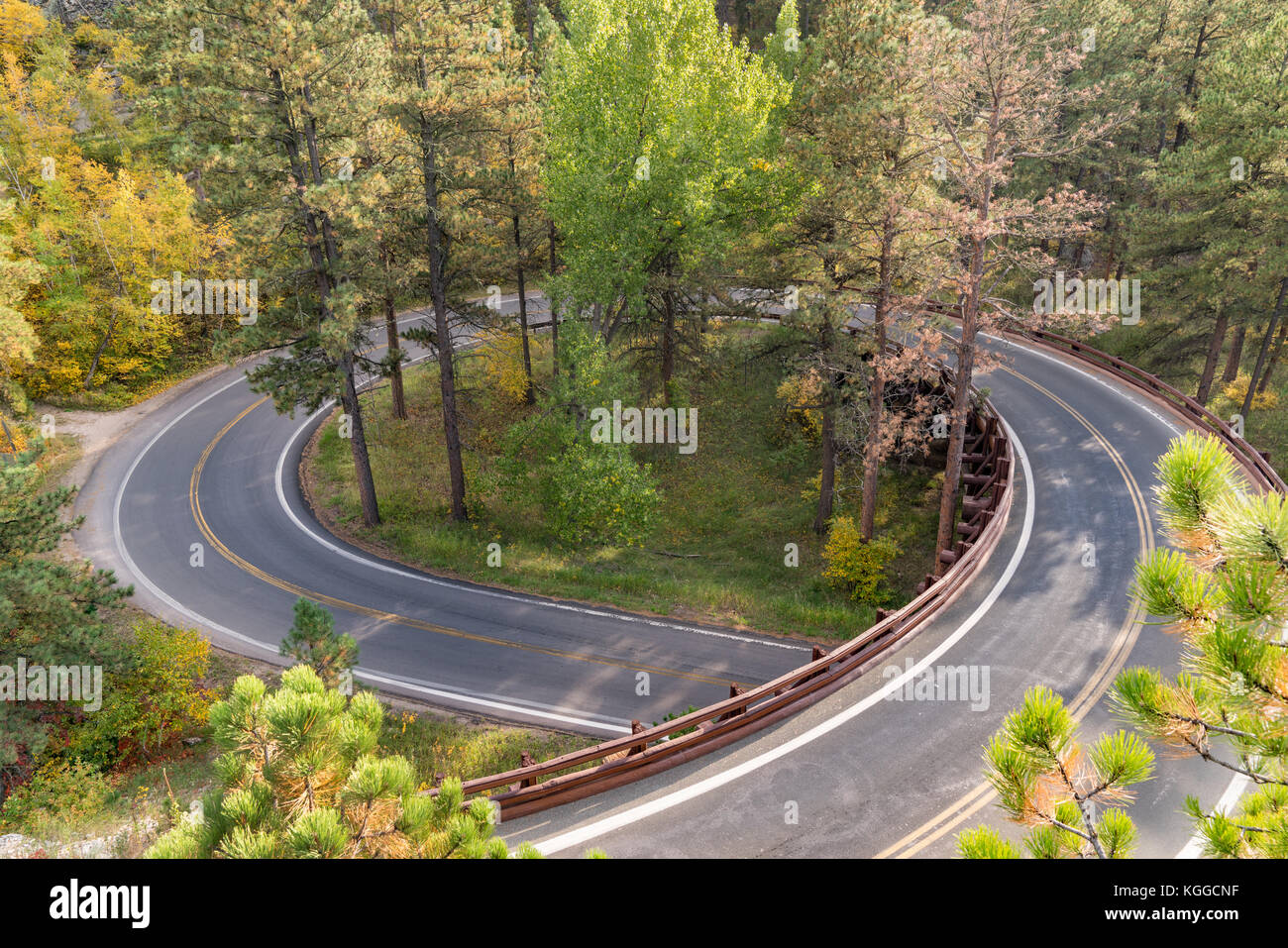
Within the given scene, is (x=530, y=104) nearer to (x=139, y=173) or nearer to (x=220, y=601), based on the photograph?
(x=220, y=601)

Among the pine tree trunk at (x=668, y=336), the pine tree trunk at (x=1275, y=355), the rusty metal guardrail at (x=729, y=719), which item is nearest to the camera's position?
the rusty metal guardrail at (x=729, y=719)

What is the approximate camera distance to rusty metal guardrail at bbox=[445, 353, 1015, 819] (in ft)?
33.9

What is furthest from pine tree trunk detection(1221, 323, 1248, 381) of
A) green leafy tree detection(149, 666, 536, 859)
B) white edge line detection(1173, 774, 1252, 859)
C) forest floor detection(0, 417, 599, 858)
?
green leafy tree detection(149, 666, 536, 859)

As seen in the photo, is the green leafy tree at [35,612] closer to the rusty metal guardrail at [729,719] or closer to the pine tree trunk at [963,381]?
the rusty metal guardrail at [729,719]

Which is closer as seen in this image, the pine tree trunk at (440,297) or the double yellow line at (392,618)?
the double yellow line at (392,618)

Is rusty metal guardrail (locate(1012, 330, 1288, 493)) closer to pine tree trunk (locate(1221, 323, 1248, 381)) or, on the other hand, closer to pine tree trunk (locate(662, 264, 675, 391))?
pine tree trunk (locate(1221, 323, 1248, 381))

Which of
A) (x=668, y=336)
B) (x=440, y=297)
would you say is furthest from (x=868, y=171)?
(x=440, y=297)

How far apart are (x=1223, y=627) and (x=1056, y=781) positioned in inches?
50.6

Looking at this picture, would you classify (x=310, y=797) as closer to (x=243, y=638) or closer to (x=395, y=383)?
(x=243, y=638)

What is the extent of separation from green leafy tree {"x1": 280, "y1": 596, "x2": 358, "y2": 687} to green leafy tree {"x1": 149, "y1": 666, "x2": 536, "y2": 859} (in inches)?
415

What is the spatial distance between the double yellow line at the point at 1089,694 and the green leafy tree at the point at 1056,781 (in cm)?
79

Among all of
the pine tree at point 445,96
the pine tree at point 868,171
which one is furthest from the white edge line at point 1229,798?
the pine tree at point 445,96

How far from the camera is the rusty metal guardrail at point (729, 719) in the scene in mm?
10344

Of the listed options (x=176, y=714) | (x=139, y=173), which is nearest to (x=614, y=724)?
(x=176, y=714)
